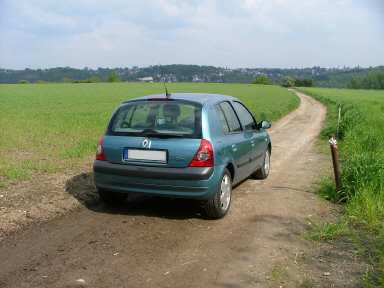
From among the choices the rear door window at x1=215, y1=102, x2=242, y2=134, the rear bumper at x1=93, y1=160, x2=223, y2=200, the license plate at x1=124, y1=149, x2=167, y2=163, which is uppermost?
the rear door window at x1=215, y1=102, x2=242, y2=134

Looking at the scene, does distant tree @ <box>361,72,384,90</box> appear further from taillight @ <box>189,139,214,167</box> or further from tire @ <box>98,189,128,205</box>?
taillight @ <box>189,139,214,167</box>

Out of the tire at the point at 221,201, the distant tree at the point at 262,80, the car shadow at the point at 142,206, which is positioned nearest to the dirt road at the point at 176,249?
the car shadow at the point at 142,206

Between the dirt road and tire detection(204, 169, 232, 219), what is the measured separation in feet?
0.43

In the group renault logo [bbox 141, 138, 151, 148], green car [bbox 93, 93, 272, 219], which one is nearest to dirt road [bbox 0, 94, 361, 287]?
green car [bbox 93, 93, 272, 219]

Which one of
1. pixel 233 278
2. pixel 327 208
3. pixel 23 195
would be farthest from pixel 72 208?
pixel 327 208

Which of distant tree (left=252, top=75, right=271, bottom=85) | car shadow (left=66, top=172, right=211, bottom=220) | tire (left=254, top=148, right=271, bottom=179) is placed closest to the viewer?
car shadow (left=66, top=172, right=211, bottom=220)

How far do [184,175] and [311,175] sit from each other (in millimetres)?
4097

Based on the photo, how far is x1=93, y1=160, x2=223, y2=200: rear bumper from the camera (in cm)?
478

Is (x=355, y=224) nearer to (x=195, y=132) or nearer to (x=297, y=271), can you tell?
(x=297, y=271)

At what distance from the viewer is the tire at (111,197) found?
5513mm

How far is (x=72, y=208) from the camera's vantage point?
5.59m

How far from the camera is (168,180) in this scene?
4.82 metres

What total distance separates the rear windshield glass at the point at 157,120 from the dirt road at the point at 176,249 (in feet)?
3.76

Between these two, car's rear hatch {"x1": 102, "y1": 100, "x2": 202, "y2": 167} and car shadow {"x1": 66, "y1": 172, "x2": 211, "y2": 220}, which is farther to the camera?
car shadow {"x1": 66, "y1": 172, "x2": 211, "y2": 220}
